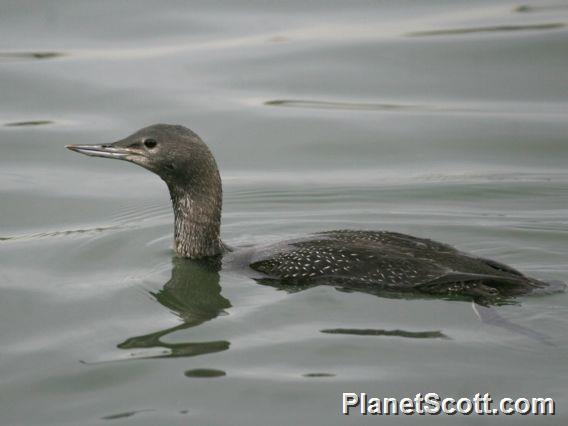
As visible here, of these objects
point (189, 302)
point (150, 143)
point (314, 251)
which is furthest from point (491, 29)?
point (189, 302)

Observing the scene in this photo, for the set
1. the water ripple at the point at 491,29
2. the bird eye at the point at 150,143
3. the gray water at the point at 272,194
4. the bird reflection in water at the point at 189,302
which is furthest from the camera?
the water ripple at the point at 491,29

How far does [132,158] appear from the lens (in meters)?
8.66

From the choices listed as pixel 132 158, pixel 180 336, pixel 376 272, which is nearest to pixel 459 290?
pixel 376 272

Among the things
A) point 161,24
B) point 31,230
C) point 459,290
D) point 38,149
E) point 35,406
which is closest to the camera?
point 35,406

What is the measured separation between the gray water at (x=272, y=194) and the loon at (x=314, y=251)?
0.14 meters

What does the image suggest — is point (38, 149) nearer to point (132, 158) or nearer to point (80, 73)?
point (80, 73)

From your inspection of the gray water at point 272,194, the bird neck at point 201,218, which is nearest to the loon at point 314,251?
the bird neck at point 201,218

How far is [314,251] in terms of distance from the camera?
8.09m

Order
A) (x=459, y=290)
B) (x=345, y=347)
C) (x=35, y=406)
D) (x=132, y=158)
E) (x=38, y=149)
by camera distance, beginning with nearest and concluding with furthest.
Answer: (x=35, y=406) → (x=345, y=347) → (x=459, y=290) → (x=132, y=158) → (x=38, y=149)

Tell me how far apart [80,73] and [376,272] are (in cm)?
593

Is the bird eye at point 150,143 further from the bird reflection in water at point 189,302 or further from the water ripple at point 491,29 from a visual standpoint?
the water ripple at point 491,29

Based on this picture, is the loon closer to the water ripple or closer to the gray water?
the gray water

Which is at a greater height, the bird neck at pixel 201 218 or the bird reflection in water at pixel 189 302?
the bird neck at pixel 201 218

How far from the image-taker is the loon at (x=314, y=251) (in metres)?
7.73
